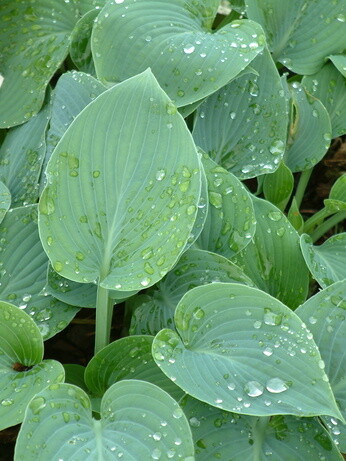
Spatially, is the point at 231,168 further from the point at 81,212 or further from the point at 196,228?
the point at 81,212

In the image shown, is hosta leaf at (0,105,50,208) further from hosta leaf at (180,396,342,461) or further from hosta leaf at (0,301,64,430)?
hosta leaf at (180,396,342,461)

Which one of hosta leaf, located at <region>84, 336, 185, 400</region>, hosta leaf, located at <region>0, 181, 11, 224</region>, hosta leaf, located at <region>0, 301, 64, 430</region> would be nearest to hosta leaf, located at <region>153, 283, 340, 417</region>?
hosta leaf, located at <region>84, 336, 185, 400</region>

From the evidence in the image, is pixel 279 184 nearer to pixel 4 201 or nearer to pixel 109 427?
pixel 4 201

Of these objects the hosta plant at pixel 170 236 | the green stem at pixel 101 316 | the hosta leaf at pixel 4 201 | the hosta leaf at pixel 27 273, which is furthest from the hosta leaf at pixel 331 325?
the hosta leaf at pixel 4 201

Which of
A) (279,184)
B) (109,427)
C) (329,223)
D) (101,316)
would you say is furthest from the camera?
(329,223)

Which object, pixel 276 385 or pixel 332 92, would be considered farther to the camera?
pixel 332 92

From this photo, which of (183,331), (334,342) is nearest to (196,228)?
(183,331)

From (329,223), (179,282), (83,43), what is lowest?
(329,223)

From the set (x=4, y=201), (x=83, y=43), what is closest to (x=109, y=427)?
(x=4, y=201)
